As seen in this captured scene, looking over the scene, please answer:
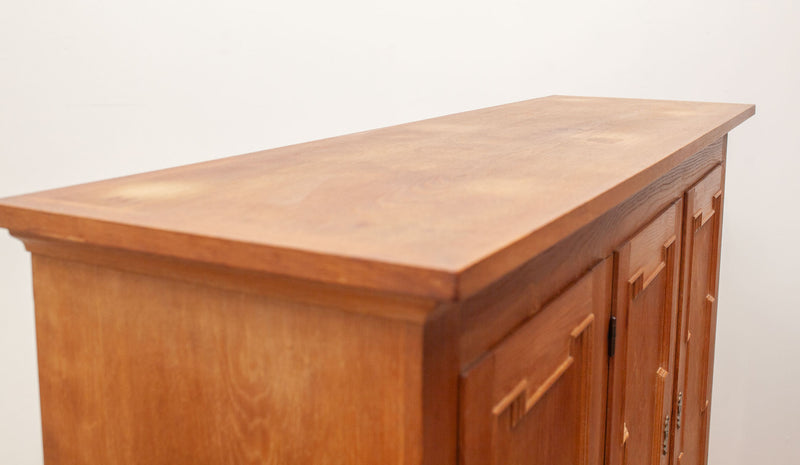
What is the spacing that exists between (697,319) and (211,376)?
1725mm

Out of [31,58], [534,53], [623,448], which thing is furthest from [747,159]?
[31,58]

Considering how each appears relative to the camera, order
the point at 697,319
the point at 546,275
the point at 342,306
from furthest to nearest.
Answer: the point at 697,319
the point at 546,275
the point at 342,306

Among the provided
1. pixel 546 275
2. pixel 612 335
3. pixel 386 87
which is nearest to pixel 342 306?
pixel 546 275

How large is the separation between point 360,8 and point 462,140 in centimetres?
242

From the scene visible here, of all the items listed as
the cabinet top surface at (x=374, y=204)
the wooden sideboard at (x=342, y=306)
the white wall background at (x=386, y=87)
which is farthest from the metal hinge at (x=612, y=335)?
the white wall background at (x=386, y=87)

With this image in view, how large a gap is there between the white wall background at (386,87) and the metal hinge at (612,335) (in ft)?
7.14

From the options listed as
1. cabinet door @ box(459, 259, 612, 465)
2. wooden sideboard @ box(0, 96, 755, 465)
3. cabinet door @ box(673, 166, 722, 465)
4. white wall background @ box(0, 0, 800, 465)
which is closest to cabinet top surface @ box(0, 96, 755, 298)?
wooden sideboard @ box(0, 96, 755, 465)

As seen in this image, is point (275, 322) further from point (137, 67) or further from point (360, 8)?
point (360, 8)

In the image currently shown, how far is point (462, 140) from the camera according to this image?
5.99ft

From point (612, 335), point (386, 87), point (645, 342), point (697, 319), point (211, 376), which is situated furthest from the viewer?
point (386, 87)

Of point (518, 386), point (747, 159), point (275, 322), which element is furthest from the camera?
point (747, 159)

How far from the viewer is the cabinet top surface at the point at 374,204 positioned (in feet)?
2.94

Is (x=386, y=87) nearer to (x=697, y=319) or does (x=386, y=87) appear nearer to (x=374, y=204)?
(x=697, y=319)

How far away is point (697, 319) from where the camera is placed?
8.11 feet
